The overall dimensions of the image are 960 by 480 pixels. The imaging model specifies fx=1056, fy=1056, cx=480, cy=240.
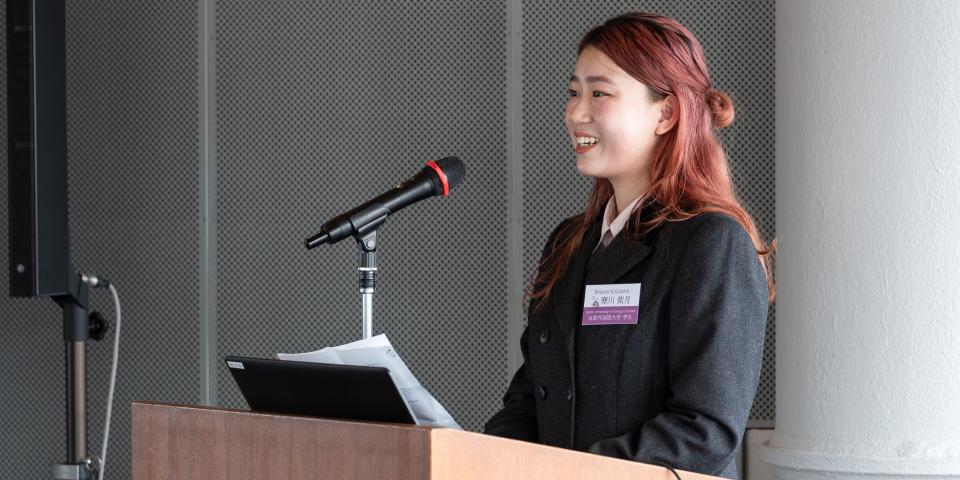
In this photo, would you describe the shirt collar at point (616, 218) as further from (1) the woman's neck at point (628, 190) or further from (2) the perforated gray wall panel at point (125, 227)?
(2) the perforated gray wall panel at point (125, 227)

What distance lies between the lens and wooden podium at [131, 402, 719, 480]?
1161 mm

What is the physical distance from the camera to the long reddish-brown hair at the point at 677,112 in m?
1.87

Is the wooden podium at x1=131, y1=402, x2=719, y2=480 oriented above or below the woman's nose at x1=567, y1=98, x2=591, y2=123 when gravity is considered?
below

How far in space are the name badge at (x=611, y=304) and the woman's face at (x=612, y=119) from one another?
21cm

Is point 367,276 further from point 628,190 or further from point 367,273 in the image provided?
point 628,190

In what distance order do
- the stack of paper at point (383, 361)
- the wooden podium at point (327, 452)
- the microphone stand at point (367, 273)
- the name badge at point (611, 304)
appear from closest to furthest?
the wooden podium at point (327, 452) < the stack of paper at point (383, 361) < the name badge at point (611, 304) < the microphone stand at point (367, 273)

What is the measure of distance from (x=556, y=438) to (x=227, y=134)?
2.70m

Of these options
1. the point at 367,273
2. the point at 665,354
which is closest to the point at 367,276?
the point at 367,273

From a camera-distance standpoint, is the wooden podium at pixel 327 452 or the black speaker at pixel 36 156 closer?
the wooden podium at pixel 327 452

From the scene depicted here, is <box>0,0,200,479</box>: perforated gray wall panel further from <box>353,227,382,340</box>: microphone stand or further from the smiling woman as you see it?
the smiling woman

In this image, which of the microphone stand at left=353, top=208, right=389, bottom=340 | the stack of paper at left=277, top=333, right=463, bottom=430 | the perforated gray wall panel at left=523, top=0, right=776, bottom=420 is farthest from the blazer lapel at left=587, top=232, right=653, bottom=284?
the perforated gray wall panel at left=523, top=0, right=776, bottom=420

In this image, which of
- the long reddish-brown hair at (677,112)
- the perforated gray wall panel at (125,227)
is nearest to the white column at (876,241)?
the long reddish-brown hair at (677,112)

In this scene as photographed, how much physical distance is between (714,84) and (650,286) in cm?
233

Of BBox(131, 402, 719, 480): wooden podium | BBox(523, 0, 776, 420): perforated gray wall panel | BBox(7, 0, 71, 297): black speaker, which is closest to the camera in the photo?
BBox(131, 402, 719, 480): wooden podium
